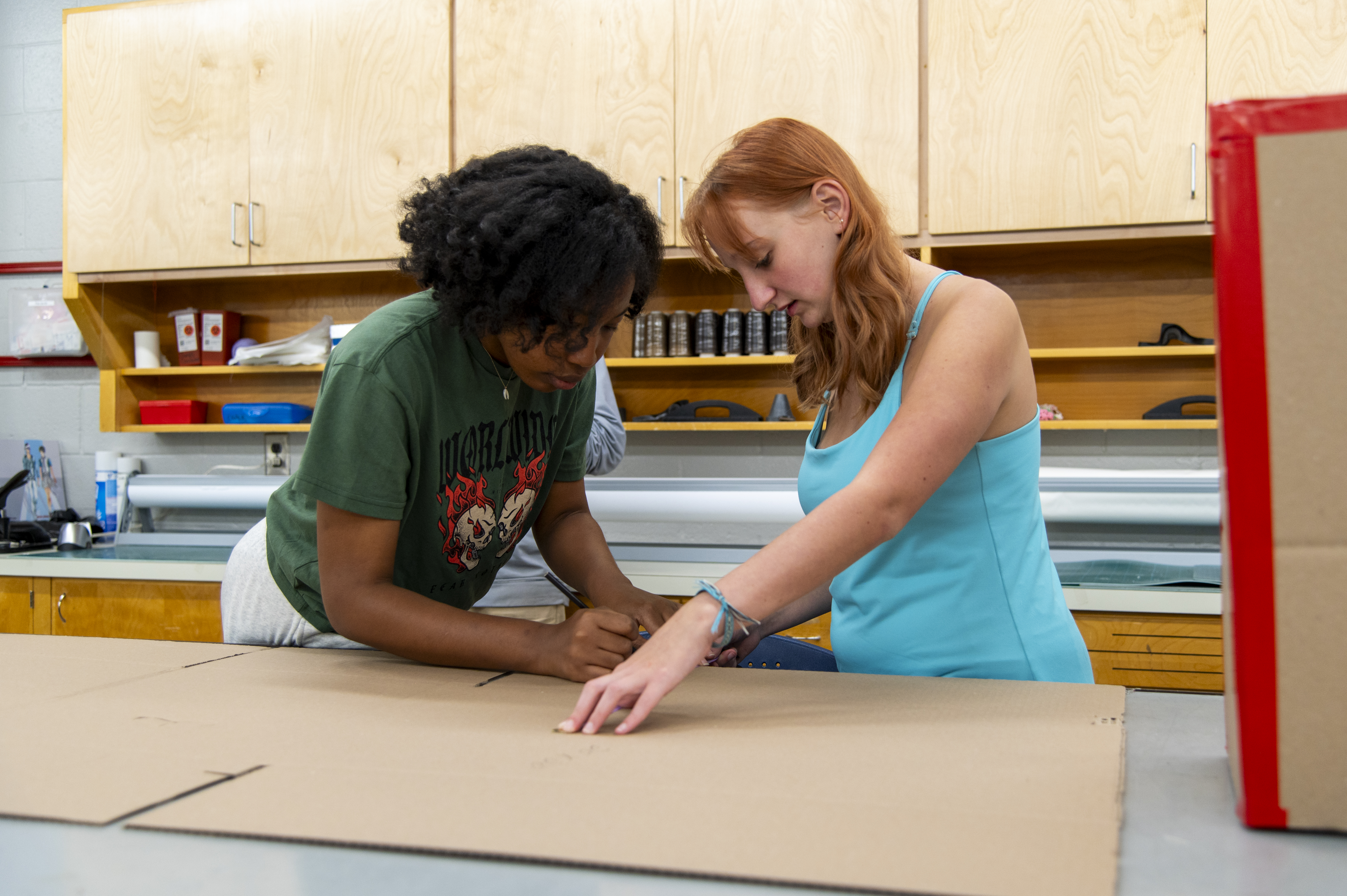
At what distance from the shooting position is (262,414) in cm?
294

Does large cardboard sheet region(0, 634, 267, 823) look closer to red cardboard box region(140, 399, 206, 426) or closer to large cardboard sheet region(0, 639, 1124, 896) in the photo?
large cardboard sheet region(0, 639, 1124, 896)

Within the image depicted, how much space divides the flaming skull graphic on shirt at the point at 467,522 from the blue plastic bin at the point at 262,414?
80.2 inches

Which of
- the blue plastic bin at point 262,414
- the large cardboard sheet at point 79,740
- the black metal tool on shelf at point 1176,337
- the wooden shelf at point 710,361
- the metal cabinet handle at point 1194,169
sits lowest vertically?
the large cardboard sheet at point 79,740

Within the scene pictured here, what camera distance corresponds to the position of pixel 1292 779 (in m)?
0.52

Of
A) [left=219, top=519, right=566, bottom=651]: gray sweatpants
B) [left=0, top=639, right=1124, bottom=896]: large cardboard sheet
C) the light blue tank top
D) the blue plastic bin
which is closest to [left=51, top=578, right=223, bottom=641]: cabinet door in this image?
the blue plastic bin

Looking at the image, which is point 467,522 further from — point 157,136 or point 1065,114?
point 157,136

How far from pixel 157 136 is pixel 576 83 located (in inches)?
49.8

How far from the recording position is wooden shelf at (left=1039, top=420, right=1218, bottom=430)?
2369 millimetres

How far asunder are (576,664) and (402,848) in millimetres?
421

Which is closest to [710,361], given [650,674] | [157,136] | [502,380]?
[502,380]

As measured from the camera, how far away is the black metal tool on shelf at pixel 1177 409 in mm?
2445

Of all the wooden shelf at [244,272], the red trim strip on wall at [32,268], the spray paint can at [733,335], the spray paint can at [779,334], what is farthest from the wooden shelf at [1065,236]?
the red trim strip on wall at [32,268]

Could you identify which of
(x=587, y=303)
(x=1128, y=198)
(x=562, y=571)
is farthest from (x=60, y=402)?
(x=1128, y=198)

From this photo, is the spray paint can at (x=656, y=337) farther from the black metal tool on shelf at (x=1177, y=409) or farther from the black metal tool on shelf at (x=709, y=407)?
the black metal tool on shelf at (x=1177, y=409)
